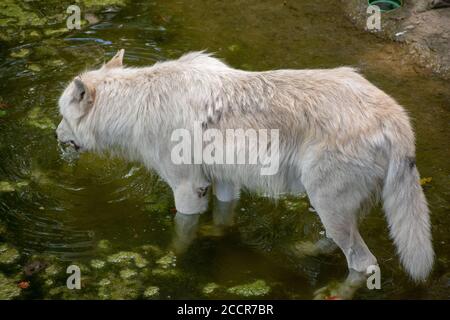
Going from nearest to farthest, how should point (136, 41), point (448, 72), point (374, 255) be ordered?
point (374, 255), point (448, 72), point (136, 41)

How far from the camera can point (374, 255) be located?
6.39m

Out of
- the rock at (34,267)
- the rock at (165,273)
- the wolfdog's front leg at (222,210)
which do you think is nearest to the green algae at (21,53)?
the rock at (34,267)

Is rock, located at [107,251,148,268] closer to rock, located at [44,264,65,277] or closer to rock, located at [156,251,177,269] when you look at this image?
rock, located at [156,251,177,269]

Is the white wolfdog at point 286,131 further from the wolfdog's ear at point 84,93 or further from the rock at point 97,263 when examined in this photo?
the rock at point 97,263

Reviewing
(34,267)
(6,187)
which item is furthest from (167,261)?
(6,187)

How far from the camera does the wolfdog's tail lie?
5.34 metres

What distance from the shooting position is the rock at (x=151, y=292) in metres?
6.05

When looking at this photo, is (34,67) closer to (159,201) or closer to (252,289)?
(159,201)

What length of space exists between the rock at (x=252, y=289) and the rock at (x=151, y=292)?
63cm

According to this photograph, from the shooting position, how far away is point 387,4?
9.88 metres

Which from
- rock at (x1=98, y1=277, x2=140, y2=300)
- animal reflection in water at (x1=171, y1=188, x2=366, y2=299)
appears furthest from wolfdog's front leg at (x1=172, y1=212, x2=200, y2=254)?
rock at (x1=98, y1=277, x2=140, y2=300)

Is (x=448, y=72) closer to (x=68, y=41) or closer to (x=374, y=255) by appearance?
(x=374, y=255)
